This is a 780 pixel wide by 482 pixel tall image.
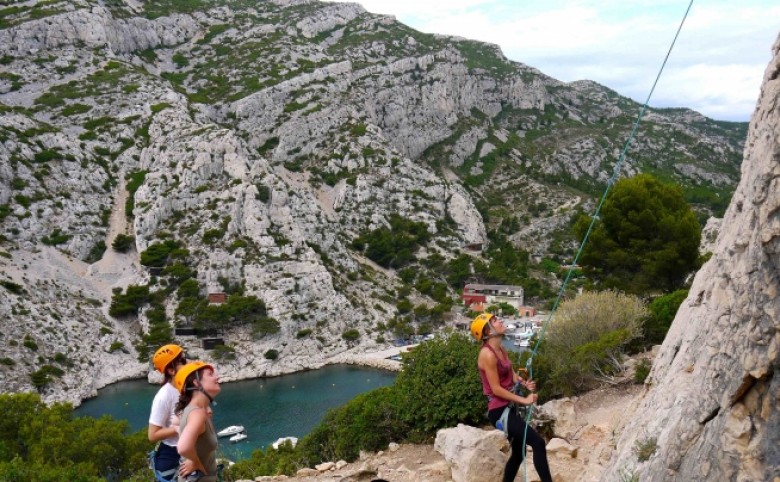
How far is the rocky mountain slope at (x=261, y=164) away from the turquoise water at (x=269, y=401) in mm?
1969

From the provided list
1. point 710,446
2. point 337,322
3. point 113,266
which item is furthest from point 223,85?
point 710,446

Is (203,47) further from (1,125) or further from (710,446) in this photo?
(710,446)

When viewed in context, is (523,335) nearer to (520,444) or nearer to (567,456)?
(567,456)

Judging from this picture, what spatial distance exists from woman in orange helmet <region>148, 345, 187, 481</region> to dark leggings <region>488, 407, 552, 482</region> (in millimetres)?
2707

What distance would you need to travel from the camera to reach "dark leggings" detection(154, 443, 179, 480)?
4.19 metres

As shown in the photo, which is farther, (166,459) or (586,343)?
(586,343)

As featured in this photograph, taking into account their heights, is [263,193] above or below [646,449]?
below

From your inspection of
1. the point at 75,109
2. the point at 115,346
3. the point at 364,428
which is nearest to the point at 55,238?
the point at 115,346

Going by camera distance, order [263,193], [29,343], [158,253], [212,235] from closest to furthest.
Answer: [29,343] → [158,253] → [212,235] → [263,193]

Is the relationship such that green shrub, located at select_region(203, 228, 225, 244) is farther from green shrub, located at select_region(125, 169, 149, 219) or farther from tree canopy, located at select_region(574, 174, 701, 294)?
tree canopy, located at select_region(574, 174, 701, 294)

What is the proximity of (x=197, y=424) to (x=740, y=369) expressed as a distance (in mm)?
3266

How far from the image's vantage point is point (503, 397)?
4.43 m

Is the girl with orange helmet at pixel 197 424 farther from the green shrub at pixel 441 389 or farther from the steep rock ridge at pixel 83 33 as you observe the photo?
the steep rock ridge at pixel 83 33

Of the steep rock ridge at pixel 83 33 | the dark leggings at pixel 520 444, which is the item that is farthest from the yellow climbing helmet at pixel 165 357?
the steep rock ridge at pixel 83 33
